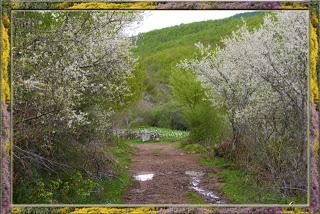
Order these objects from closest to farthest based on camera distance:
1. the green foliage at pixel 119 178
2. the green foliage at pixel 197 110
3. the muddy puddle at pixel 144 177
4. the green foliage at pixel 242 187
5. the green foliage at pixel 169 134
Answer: the green foliage at pixel 242 187 < the green foliage at pixel 119 178 < the muddy puddle at pixel 144 177 < the green foliage at pixel 169 134 < the green foliage at pixel 197 110

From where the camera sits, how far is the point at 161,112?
7.54 m

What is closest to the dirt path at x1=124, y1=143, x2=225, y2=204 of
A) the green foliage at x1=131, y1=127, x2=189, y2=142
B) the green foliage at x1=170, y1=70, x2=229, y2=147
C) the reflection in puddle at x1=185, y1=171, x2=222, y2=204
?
the reflection in puddle at x1=185, y1=171, x2=222, y2=204

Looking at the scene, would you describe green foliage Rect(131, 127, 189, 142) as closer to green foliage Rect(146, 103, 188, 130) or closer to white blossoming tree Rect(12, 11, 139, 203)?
green foliage Rect(146, 103, 188, 130)

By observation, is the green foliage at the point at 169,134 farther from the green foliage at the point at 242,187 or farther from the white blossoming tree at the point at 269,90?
the white blossoming tree at the point at 269,90

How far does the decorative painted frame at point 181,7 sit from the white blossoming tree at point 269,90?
0.17 m

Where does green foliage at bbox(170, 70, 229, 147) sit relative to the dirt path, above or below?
above

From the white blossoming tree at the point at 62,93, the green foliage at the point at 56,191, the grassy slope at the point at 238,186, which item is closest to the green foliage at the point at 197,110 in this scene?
the grassy slope at the point at 238,186

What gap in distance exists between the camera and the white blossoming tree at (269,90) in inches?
285

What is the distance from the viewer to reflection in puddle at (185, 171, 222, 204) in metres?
7.08

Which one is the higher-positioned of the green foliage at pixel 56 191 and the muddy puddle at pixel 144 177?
the muddy puddle at pixel 144 177

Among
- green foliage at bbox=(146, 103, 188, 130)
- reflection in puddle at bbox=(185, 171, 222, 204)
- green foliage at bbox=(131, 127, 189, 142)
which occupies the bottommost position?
reflection in puddle at bbox=(185, 171, 222, 204)

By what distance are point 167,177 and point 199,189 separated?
474 millimetres

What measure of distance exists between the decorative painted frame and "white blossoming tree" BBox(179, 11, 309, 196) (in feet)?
0.54

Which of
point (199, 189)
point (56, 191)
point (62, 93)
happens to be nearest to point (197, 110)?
point (199, 189)
